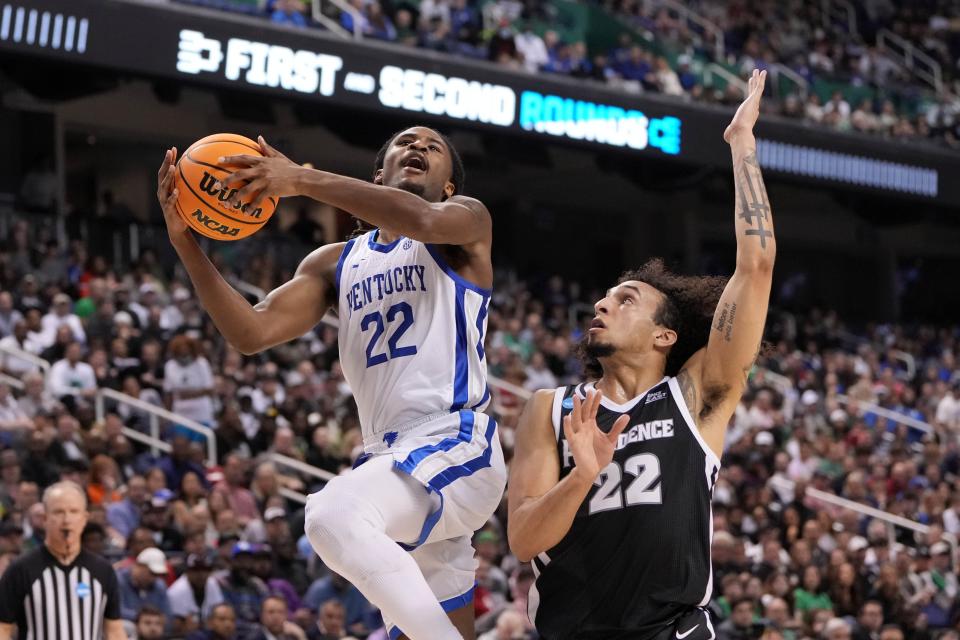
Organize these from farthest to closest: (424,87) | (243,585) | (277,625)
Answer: (424,87), (243,585), (277,625)

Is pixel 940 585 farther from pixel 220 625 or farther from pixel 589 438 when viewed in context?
pixel 589 438

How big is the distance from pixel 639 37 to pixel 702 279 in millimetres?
17784

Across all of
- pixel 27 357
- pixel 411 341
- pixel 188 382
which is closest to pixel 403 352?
pixel 411 341

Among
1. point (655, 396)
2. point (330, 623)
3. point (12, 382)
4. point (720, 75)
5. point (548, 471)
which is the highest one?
point (720, 75)

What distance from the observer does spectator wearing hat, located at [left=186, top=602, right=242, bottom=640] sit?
8.72m

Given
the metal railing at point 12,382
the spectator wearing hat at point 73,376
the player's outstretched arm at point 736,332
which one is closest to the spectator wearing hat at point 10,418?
the metal railing at point 12,382

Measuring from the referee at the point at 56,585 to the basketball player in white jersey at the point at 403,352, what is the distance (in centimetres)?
185

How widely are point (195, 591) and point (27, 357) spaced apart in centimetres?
357

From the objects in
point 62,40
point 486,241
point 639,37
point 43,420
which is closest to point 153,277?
point 62,40

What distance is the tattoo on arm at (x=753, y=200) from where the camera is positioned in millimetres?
4257

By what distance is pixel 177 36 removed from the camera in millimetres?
15617

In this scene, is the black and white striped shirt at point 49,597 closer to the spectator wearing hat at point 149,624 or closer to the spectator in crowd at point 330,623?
the spectator wearing hat at point 149,624

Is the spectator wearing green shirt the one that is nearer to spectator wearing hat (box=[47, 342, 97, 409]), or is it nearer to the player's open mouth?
spectator wearing hat (box=[47, 342, 97, 409])

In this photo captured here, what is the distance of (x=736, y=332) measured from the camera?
4156mm
